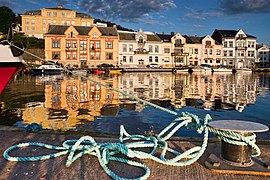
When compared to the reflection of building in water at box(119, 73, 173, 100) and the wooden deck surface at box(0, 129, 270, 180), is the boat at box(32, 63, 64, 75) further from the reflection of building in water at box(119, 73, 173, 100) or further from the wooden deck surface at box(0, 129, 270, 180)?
the wooden deck surface at box(0, 129, 270, 180)

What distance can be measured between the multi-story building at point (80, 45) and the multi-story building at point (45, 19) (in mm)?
22907

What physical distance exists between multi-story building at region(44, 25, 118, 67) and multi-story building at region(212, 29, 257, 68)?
31.9 m

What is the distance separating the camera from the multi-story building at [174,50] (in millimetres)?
69375

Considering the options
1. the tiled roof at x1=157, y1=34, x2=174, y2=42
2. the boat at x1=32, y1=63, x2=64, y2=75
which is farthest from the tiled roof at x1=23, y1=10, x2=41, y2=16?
the boat at x1=32, y1=63, x2=64, y2=75

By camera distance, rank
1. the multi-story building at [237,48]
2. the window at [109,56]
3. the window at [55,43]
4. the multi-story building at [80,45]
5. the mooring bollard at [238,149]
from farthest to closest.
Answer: the multi-story building at [237,48] < the window at [109,56] < the multi-story building at [80,45] < the window at [55,43] < the mooring bollard at [238,149]

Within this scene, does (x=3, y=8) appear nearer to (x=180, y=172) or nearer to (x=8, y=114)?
(x=8, y=114)

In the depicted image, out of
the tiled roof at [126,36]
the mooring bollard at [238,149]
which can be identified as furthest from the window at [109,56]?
→ the mooring bollard at [238,149]

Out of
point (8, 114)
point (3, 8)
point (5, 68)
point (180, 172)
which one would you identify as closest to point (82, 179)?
point (180, 172)

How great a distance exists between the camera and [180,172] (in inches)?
140

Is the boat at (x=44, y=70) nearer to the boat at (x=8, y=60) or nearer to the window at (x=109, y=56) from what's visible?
the window at (x=109, y=56)

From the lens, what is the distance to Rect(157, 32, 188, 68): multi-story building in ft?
228

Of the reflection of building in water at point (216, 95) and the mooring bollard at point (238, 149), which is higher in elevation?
the mooring bollard at point (238, 149)

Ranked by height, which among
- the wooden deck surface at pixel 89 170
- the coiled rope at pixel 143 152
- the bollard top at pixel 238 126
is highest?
the bollard top at pixel 238 126

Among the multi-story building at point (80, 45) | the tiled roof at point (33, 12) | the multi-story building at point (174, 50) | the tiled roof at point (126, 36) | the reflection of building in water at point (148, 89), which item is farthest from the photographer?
the tiled roof at point (33, 12)
